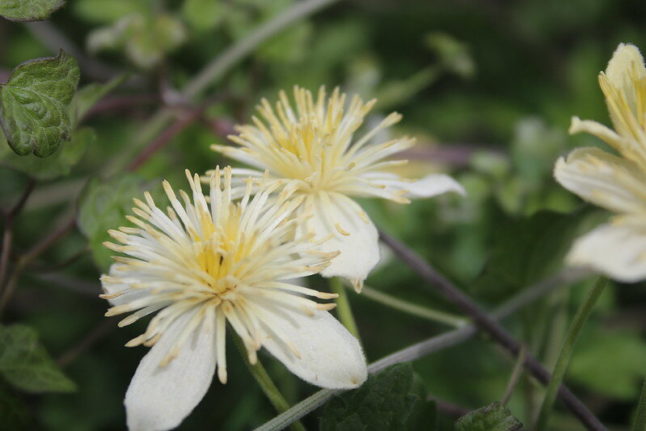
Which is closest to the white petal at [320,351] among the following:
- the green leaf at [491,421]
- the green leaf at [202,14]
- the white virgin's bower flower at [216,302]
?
the white virgin's bower flower at [216,302]

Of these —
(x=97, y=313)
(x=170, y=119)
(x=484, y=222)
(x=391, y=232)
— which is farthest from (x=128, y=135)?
(x=484, y=222)

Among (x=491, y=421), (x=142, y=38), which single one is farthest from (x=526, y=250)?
(x=142, y=38)

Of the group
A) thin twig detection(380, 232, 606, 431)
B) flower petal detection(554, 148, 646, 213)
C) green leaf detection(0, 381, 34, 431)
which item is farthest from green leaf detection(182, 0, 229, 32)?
flower petal detection(554, 148, 646, 213)

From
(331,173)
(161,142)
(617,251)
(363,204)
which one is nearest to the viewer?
(617,251)

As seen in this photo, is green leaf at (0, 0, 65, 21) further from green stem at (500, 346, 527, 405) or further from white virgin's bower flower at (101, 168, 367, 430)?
green stem at (500, 346, 527, 405)

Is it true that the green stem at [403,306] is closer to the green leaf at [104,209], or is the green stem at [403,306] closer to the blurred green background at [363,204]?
the blurred green background at [363,204]

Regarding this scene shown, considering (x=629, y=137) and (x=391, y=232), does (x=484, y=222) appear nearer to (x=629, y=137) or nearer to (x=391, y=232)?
(x=391, y=232)

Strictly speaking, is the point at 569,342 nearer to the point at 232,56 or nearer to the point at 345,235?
the point at 345,235
